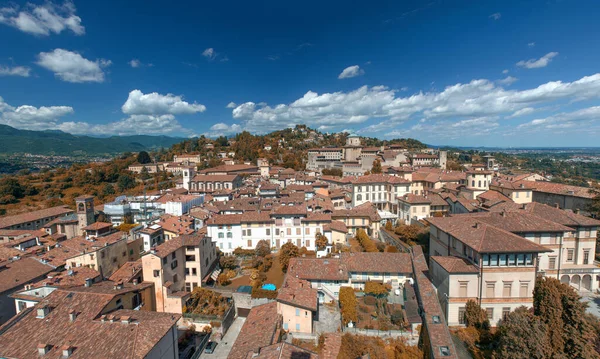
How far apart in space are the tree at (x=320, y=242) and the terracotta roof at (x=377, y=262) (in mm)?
6469

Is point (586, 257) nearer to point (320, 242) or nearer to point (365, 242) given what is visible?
point (365, 242)

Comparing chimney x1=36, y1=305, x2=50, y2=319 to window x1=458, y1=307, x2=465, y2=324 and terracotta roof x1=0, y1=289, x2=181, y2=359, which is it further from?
window x1=458, y1=307, x2=465, y2=324

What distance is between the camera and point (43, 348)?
14.2m

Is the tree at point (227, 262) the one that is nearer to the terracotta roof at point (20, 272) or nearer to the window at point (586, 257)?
the terracotta roof at point (20, 272)

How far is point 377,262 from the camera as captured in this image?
2817 cm

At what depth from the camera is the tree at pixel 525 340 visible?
50.3 feet

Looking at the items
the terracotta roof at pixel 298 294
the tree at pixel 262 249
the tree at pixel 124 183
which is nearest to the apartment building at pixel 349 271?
the terracotta roof at pixel 298 294

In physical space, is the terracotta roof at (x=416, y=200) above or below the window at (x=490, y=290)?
above

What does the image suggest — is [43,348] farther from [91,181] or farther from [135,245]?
[91,181]

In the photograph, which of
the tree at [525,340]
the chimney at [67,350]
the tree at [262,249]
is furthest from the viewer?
the tree at [262,249]

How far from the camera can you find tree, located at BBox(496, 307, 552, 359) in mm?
15344

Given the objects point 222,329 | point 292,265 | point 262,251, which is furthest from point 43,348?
point 262,251

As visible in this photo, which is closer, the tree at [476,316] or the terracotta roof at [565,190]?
the tree at [476,316]

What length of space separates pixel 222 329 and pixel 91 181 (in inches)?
3756
